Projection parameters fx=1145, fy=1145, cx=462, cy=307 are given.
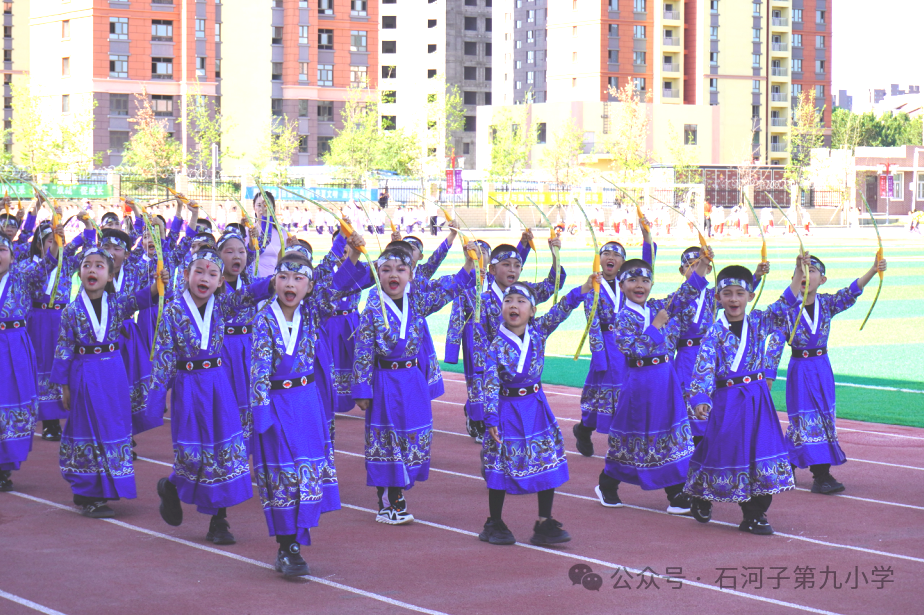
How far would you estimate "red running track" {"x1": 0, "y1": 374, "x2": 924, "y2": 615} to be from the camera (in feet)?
18.4

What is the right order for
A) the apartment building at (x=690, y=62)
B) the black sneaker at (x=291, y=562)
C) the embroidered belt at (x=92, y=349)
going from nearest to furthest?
the black sneaker at (x=291, y=562) → the embroidered belt at (x=92, y=349) → the apartment building at (x=690, y=62)

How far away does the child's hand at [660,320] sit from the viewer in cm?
757

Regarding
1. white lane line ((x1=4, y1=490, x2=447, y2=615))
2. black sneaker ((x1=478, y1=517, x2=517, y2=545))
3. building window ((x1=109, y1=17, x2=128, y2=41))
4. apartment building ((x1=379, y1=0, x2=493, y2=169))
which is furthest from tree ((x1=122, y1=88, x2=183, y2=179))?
black sneaker ((x1=478, y1=517, x2=517, y2=545))

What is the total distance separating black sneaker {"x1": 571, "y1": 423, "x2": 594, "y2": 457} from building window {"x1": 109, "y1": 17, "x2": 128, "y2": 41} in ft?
213

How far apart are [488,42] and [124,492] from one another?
98.5 m

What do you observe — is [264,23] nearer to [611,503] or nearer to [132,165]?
[132,165]

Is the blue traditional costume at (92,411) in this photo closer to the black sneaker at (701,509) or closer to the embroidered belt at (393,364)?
the embroidered belt at (393,364)

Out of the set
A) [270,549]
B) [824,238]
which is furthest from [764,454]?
[824,238]

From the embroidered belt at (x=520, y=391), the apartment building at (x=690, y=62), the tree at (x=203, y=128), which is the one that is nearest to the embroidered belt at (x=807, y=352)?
the embroidered belt at (x=520, y=391)

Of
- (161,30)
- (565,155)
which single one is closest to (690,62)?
(565,155)

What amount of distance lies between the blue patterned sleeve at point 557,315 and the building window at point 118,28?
66.8 metres

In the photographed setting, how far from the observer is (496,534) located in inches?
265

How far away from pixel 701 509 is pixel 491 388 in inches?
68.2

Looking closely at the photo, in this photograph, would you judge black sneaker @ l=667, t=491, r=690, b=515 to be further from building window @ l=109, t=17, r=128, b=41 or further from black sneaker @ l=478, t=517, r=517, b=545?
building window @ l=109, t=17, r=128, b=41
